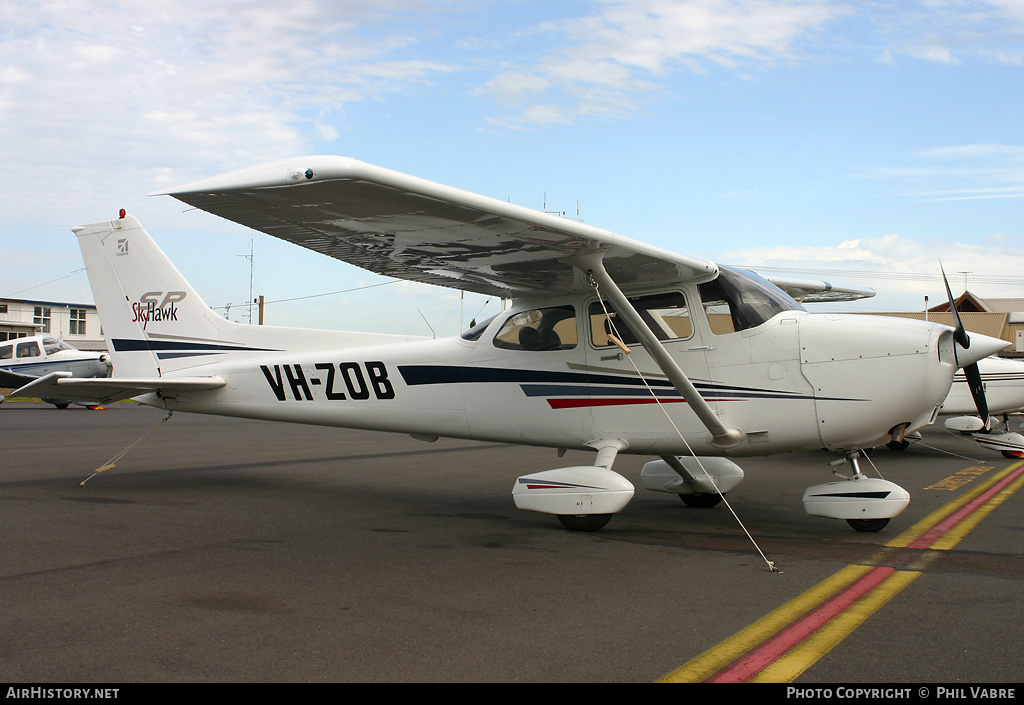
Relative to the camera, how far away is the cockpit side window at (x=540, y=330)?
23.7ft

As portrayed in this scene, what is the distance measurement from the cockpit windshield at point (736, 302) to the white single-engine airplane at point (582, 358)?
0.05ft

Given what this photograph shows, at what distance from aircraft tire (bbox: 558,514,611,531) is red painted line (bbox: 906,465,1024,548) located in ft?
8.08

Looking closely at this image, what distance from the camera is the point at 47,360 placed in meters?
26.8

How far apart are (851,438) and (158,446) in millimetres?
12599

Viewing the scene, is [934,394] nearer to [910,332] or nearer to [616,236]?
[910,332]

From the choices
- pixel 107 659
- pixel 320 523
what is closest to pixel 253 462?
pixel 320 523

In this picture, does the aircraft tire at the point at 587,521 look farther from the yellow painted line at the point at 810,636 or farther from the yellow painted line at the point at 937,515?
the yellow painted line at the point at 937,515

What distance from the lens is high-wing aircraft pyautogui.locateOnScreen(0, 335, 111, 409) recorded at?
26.1 meters

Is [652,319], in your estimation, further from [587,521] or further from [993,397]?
[993,397]

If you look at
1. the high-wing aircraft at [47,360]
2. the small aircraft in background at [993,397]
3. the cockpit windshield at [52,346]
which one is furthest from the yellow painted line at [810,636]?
the cockpit windshield at [52,346]

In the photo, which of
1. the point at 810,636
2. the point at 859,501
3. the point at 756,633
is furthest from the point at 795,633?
the point at 859,501

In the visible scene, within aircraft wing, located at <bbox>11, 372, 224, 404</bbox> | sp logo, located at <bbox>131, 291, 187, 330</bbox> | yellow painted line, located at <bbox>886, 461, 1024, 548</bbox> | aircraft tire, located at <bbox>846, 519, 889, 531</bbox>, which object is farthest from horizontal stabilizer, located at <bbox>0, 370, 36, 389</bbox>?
yellow painted line, located at <bbox>886, 461, 1024, 548</bbox>

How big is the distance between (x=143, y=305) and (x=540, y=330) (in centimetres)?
553
